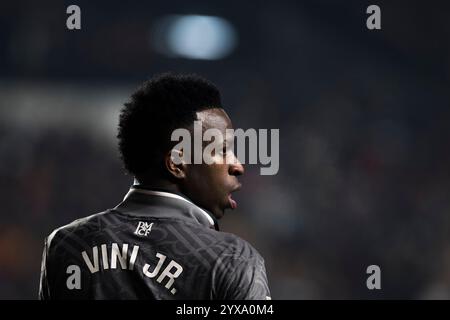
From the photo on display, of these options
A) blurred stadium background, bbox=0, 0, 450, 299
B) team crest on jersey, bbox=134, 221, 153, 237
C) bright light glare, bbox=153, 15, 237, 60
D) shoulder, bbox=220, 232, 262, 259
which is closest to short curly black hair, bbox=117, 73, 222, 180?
team crest on jersey, bbox=134, 221, 153, 237

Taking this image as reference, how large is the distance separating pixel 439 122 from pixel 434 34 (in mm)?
1027

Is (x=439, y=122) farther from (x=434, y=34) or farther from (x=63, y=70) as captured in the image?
(x=63, y=70)

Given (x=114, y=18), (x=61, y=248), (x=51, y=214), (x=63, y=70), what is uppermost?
(x=114, y=18)

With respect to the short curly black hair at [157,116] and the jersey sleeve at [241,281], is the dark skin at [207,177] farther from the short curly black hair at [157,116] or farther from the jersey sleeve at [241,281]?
the jersey sleeve at [241,281]

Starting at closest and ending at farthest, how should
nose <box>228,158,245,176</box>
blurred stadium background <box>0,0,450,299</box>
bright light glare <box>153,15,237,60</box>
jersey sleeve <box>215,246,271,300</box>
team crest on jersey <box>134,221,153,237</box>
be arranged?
jersey sleeve <box>215,246,271,300</box>, team crest on jersey <box>134,221,153,237</box>, nose <box>228,158,245,176</box>, blurred stadium background <box>0,0,450,299</box>, bright light glare <box>153,15,237,60</box>

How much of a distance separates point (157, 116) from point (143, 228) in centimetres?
27

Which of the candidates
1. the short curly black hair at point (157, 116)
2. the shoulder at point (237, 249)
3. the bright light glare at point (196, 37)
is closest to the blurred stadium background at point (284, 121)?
the bright light glare at point (196, 37)

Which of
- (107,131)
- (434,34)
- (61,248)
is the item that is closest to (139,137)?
(61,248)

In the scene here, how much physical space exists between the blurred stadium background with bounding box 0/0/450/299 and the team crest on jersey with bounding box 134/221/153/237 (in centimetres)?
407

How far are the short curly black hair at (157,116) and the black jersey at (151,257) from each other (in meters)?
0.08

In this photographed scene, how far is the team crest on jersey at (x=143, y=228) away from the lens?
174 cm

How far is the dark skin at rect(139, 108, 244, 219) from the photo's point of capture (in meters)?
1.81

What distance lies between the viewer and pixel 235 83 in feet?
24.0

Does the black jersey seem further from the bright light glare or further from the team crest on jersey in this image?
the bright light glare
